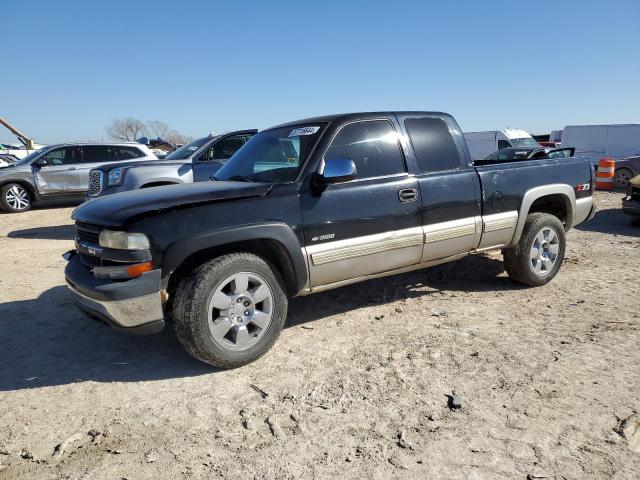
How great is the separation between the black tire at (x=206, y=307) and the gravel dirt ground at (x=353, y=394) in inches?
5.9

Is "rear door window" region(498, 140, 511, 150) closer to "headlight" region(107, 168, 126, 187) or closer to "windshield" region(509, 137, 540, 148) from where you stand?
"windshield" region(509, 137, 540, 148)

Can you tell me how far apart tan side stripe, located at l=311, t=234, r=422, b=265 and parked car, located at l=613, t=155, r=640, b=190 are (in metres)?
14.0

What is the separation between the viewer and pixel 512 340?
377 centimetres

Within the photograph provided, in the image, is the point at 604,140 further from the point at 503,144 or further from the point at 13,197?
the point at 13,197

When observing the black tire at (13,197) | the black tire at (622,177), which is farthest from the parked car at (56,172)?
the black tire at (622,177)

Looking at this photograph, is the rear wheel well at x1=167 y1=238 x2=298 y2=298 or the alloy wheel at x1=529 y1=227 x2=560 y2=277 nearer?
the rear wheel well at x1=167 y1=238 x2=298 y2=298

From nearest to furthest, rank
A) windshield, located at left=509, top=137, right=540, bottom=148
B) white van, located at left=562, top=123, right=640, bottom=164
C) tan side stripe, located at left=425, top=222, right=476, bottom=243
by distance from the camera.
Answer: tan side stripe, located at left=425, top=222, right=476, bottom=243
white van, located at left=562, top=123, right=640, bottom=164
windshield, located at left=509, top=137, right=540, bottom=148

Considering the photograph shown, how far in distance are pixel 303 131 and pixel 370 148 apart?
2.01ft

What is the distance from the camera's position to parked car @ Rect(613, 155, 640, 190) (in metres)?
14.8

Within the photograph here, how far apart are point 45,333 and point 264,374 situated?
2.21 meters

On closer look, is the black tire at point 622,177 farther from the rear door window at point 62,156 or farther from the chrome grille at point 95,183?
the rear door window at point 62,156

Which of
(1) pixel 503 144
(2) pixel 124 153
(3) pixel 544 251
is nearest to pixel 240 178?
(3) pixel 544 251

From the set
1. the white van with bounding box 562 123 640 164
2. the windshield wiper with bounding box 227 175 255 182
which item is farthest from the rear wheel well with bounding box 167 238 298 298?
the white van with bounding box 562 123 640 164

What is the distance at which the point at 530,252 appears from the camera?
195 inches
